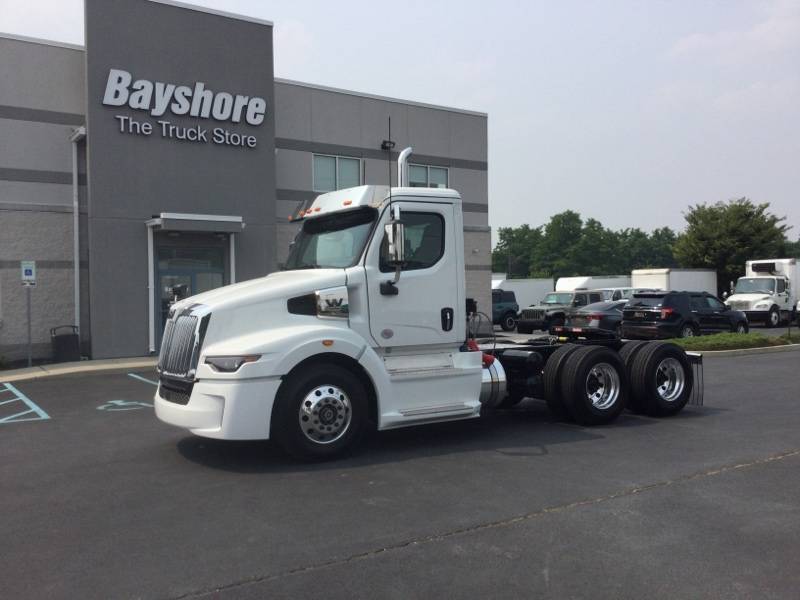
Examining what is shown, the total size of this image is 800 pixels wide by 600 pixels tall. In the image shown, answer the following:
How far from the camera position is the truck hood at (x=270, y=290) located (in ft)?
22.8

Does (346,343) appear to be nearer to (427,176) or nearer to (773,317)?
(427,176)

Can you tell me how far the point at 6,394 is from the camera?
12.9 metres

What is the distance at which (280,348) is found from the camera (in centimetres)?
671

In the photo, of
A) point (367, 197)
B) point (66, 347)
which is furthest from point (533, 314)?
point (367, 197)

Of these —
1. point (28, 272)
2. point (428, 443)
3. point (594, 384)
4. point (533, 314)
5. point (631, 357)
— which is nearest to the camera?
point (428, 443)

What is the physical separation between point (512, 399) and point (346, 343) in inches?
135

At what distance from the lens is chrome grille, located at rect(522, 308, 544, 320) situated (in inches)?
1072

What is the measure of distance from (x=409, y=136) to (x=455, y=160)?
6.95 feet

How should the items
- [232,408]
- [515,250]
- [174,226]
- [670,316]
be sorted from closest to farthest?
[232,408]
[174,226]
[670,316]
[515,250]

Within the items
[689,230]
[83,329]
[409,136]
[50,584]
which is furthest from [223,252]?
[689,230]

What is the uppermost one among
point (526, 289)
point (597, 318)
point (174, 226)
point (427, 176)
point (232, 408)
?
point (427, 176)

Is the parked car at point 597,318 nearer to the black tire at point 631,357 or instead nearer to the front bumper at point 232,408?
the black tire at point 631,357

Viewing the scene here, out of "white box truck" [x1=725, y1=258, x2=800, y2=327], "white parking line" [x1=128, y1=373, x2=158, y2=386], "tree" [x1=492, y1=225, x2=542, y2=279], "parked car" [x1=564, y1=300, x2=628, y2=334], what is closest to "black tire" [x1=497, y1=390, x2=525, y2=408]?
"white parking line" [x1=128, y1=373, x2=158, y2=386]

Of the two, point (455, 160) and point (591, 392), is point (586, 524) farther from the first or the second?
point (455, 160)
